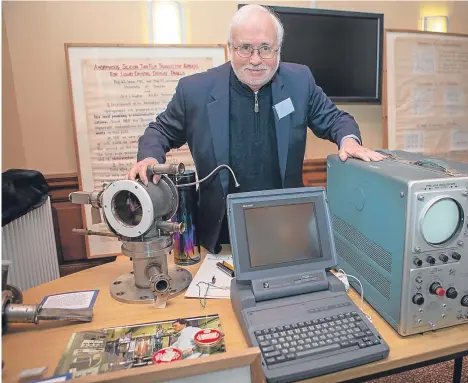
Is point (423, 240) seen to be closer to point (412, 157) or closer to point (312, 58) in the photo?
point (412, 157)

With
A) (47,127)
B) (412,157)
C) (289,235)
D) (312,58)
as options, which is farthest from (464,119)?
(47,127)

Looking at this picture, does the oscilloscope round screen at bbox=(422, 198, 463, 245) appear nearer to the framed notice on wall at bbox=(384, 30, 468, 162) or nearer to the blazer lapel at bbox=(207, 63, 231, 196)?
the blazer lapel at bbox=(207, 63, 231, 196)

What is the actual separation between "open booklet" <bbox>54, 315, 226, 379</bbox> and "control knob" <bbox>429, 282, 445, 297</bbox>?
0.49 m

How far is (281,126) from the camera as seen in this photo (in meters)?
1.48

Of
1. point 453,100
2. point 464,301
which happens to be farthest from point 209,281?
point 453,100

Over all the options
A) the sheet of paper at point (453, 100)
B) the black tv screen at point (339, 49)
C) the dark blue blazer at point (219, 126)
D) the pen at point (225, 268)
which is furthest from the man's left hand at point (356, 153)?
the sheet of paper at point (453, 100)

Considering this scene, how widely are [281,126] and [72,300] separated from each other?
948 millimetres

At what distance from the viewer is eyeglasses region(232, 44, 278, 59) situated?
138cm

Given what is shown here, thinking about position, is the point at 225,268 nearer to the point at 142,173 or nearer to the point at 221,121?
the point at 142,173

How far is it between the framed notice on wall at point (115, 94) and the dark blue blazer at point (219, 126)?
793 millimetres

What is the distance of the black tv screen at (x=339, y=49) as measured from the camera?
2.33 metres

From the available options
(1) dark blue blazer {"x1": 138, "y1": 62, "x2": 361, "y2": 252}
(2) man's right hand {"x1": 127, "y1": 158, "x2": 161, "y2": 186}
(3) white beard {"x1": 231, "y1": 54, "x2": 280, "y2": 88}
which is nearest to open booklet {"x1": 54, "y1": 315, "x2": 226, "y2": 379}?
(2) man's right hand {"x1": 127, "y1": 158, "x2": 161, "y2": 186}

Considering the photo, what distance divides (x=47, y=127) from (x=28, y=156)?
206 millimetres

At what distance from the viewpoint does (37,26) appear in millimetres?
2121
